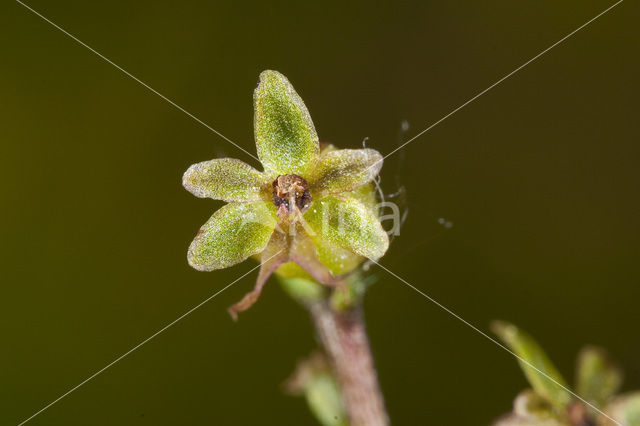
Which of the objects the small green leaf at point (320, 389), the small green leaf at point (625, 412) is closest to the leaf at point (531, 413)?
the small green leaf at point (625, 412)

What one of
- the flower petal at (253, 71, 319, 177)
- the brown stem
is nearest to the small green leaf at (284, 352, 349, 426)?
the brown stem

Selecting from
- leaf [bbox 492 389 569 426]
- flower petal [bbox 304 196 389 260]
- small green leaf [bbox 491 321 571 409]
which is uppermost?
flower petal [bbox 304 196 389 260]

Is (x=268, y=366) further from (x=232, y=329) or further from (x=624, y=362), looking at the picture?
(x=624, y=362)

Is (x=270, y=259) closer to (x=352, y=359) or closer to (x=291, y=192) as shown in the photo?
(x=291, y=192)

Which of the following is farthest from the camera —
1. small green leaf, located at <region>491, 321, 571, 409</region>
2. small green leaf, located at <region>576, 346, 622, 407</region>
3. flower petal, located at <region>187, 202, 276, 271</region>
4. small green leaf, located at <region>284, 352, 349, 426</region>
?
small green leaf, located at <region>284, 352, 349, 426</region>

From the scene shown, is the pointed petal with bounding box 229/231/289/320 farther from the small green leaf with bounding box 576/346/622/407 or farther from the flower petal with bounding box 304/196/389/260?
the small green leaf with bounding box 576/346/622/407

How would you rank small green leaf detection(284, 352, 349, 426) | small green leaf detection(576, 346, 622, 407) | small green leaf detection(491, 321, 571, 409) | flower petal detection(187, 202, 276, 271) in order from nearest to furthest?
flower petal detection(187, 202, 276, 271) → small green leaf detection(491, 321, 571, 409) → small green leaf detection(576, 346, 622, 407) → small green leaf detection(284, 352, 349, 426)

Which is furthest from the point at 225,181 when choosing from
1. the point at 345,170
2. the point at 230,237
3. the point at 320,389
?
the point at 320,389
